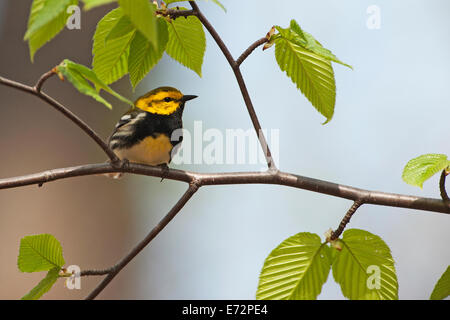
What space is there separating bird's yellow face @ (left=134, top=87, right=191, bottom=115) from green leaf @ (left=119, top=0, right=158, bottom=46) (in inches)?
63.3

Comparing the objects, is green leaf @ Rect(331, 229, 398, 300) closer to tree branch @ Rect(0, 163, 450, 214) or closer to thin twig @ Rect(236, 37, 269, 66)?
tree branch @ Rect(0, 163, 450, 214)

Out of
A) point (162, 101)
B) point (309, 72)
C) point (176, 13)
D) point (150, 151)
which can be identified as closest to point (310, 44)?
point (309, 72)

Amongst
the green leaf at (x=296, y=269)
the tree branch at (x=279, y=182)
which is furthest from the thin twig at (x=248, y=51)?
the green leaf at (x=296, y=269)

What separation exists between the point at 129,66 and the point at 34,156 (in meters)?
2.71

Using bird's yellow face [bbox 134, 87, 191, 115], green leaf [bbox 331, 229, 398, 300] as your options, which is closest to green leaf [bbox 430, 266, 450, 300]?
green leaf [bbox 331, 229, 398, 300]

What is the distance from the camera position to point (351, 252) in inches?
39.4

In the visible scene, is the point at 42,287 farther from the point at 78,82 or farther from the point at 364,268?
the point at 364,268

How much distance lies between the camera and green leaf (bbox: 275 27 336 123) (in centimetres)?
107

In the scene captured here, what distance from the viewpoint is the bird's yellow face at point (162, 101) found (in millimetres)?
2260

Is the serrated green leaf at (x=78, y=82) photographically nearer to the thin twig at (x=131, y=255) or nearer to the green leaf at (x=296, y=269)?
the thin twig at (x=131, y=255)

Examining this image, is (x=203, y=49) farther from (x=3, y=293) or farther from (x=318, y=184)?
(x=3, y=293)

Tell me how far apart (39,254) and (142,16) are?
580 mm
